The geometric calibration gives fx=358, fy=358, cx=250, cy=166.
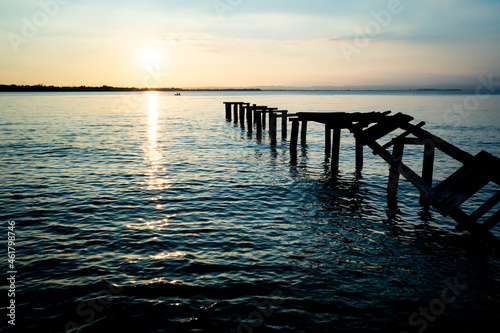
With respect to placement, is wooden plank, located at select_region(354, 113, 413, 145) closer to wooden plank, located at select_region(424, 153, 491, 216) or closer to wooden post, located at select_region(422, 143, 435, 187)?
wooden post, located at select_region(422, 143, 435, 187)

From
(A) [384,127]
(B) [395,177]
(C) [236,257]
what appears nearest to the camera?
(C) [236,257]

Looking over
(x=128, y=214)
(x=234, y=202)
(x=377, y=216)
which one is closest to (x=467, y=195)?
(x=377, y=216)

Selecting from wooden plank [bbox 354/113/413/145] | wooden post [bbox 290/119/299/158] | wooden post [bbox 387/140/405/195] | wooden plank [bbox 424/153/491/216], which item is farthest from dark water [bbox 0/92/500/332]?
wooden post [bbox 290/119/299/158]

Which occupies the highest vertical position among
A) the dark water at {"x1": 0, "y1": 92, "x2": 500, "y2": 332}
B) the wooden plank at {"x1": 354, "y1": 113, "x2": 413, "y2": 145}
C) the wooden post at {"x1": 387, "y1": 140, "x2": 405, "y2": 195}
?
the wooden plank at {"x1": 354, "y1": 113, "x2": 413, "y2": 145}

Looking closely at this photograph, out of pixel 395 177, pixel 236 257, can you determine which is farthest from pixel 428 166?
pixel 236 257

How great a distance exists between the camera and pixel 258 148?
2481cm

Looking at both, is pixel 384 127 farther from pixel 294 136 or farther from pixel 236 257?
pixel 294 136

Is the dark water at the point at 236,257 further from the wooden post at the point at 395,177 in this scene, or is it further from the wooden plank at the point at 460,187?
the wooden plank at the point at 460,187

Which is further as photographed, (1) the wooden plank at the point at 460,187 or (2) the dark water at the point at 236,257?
(1) the wooden plank at the point at 460,187

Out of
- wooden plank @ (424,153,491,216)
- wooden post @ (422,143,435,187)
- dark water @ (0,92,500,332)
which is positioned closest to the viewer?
dark water @ (0,92,500,332)

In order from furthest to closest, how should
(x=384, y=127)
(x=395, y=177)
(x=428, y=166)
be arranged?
(x=395, y=177) < (x=384, y=127) < (x=428, y=166)

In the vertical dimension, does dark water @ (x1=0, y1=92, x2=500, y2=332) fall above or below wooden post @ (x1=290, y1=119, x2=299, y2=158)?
below

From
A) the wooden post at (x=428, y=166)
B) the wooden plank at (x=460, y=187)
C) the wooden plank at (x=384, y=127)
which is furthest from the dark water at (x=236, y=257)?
the wooden plank at (x=384, y=127)

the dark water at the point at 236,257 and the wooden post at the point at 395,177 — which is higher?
the wooden post at the point at 395,177
